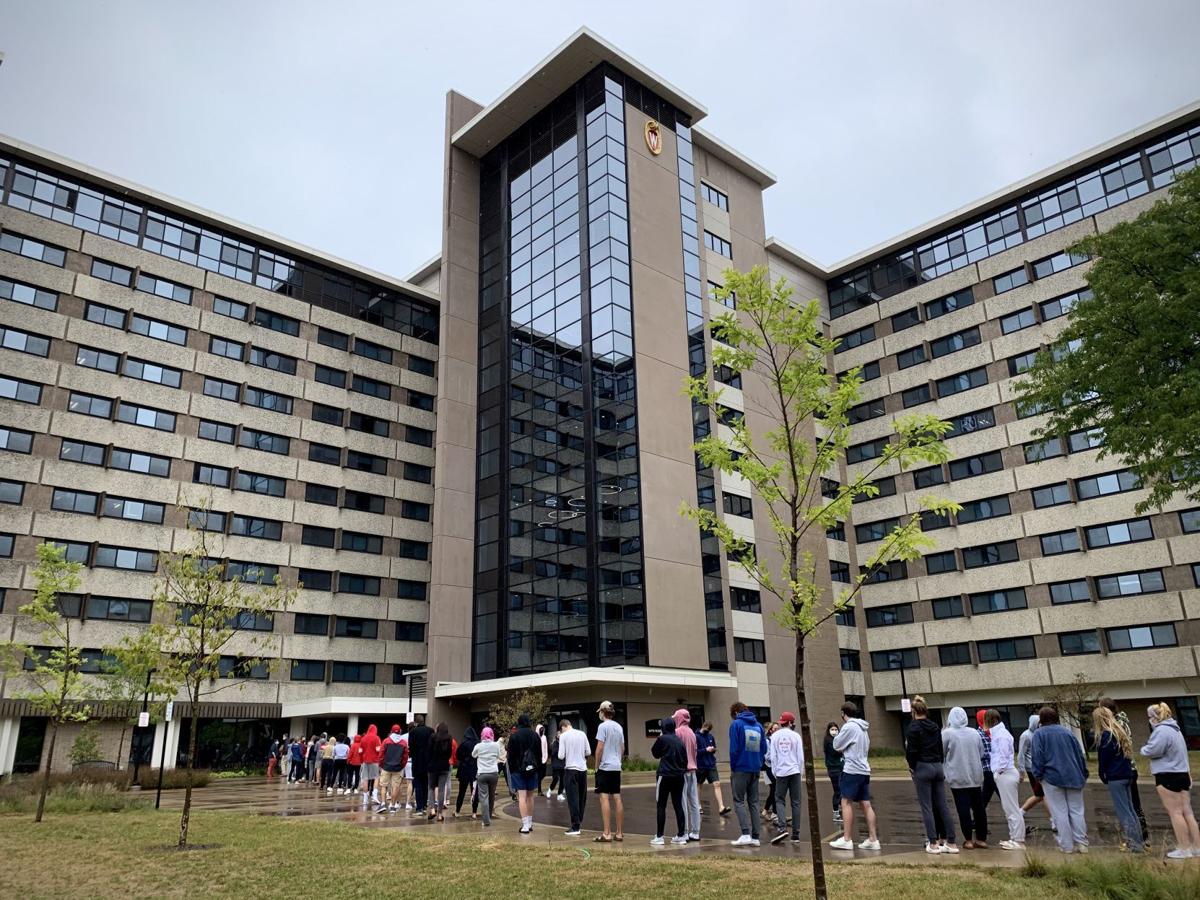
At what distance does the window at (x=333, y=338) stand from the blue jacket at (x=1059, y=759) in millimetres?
48242

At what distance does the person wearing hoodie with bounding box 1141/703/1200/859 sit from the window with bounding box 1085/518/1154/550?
122 feet

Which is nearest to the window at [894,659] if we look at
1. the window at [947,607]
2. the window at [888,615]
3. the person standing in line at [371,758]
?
the window at [888,615]

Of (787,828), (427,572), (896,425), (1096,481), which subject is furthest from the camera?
(427,572)

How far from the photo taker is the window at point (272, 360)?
1976 inches

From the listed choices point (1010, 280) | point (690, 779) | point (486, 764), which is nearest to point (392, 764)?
point (486, 764)

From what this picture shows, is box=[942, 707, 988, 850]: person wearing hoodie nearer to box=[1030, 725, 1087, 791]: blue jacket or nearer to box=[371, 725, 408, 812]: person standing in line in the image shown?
box=[1030, 725, 1087, 791]: blue jacket

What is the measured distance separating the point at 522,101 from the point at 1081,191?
30602mm

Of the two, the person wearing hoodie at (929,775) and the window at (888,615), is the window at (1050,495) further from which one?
the person wearing hoodie at (929,775)

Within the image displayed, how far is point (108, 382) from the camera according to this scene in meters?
44.7

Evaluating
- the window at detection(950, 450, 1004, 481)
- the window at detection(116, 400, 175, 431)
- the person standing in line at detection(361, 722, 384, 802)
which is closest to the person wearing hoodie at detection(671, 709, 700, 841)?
the person standing in line at detection(361, 722, 384, 802)

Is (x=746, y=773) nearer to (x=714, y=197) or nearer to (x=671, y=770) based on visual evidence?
(x=671, y=770)

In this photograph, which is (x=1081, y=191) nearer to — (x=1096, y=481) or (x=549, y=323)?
(x=1096, y=481)

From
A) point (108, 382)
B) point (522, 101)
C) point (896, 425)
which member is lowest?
point (896, 425)

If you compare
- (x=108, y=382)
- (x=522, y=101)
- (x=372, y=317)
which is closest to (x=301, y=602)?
(x=108, y=382)
